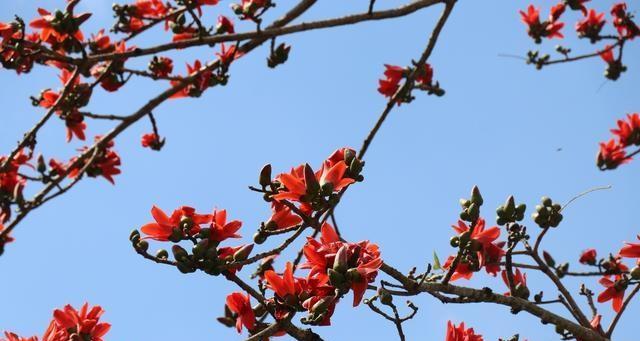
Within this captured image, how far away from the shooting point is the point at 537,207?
209 centimetres

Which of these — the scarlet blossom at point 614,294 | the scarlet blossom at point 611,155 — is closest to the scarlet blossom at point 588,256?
the scarlet blossom at point 611,155

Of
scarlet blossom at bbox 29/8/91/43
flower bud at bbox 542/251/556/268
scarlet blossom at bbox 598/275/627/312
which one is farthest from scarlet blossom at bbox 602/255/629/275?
scarlet blossom at bbox 29/8/91/43

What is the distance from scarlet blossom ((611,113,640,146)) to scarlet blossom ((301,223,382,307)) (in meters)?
4.06

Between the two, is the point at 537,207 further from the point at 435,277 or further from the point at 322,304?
the point at 322,304

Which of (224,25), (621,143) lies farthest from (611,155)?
(224,25)

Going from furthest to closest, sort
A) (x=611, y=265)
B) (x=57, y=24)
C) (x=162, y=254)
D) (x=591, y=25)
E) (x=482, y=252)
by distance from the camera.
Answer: (x=591, y=25) < (x=611, y=265) < (x=57, y=24) < (x=482, y=252) < (x=162, y=254)

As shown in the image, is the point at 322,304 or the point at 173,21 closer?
the point at 322,304

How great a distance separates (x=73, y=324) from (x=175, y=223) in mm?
599

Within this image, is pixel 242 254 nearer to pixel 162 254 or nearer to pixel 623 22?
pixel 162 254

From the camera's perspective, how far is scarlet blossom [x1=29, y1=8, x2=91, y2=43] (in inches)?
111

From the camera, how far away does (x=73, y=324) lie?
2.13m

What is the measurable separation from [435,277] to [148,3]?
2.44m

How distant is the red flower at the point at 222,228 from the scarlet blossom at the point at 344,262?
0.76 feet

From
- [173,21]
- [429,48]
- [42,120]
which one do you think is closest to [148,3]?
[173,21]
